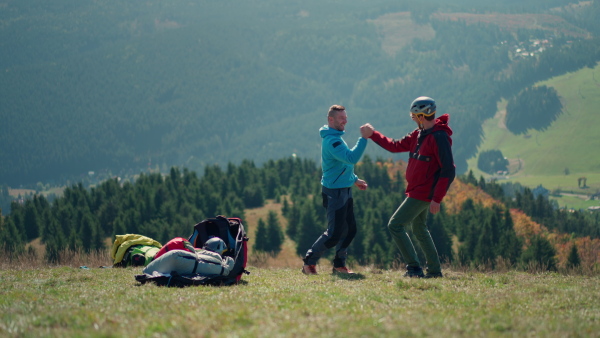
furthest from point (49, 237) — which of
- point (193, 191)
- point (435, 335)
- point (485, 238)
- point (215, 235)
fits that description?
point (435, 335)

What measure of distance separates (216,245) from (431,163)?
4924 millimetres

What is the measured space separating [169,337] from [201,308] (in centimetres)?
160

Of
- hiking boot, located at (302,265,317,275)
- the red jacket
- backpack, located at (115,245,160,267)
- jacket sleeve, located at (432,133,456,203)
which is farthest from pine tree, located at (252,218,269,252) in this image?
jacket sleeve, located at (432,133,456,203)

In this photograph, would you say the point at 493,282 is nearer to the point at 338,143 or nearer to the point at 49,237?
the point at 338,143

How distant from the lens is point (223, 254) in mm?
13648

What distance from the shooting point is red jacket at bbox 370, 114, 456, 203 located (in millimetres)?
12633

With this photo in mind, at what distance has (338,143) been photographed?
1355 centimetres

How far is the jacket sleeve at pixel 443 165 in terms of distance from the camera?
496 inches

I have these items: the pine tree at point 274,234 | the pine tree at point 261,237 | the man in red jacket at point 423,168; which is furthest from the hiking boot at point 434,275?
the pine tree at point 274,234

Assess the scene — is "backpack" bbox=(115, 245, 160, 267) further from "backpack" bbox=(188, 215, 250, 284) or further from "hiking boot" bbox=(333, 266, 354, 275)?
"hiking boot" bbox=(333, 266, 354, 275)

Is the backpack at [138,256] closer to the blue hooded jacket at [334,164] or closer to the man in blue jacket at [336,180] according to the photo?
the man in blue jacket at [336,180]

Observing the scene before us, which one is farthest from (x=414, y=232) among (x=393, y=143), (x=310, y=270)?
(x=310, y=270)

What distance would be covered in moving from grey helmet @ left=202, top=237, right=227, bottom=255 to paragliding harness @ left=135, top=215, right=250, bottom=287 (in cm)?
13

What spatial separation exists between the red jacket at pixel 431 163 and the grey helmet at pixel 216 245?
419 centimetres
